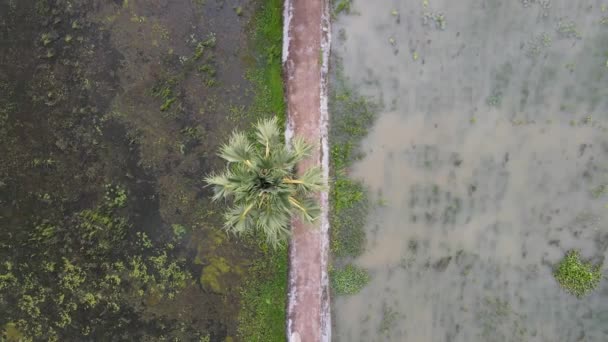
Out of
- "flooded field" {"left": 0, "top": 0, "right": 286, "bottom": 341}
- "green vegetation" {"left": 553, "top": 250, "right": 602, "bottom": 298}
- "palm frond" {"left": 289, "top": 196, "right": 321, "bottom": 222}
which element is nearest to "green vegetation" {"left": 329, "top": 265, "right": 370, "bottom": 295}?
"flooded field" {"left": 0, "top": 0, "right": 286, "bottom": 341}

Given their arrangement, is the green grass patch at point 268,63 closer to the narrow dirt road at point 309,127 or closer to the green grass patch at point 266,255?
the green grass patch at point 266,255

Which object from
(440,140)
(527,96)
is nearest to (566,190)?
(527,96)

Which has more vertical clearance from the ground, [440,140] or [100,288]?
[440,140]

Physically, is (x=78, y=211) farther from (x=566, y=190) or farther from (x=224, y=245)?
(x=566, y=190)

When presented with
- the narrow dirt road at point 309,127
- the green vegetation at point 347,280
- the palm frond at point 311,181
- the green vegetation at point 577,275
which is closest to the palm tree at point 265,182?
the palm frond at point 311,181

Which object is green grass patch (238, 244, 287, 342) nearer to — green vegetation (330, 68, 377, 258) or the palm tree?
green vegetation (330, 68, 377, 258)

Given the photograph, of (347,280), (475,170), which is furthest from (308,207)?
(475,170)
